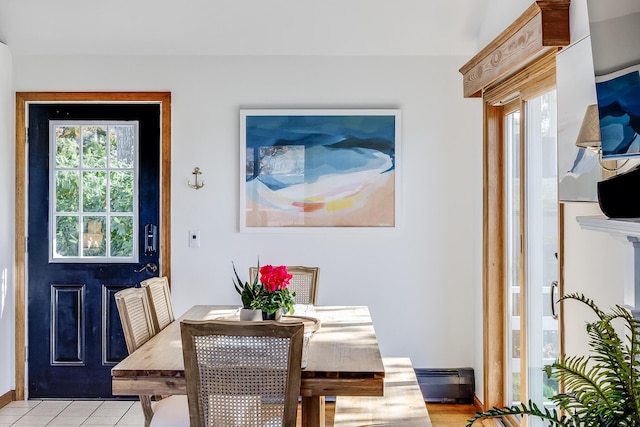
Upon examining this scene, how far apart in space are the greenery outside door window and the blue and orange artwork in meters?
3.37

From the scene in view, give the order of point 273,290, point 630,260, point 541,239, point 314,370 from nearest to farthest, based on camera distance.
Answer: point 630,260
point 314,370
point 273,290
point 541,239

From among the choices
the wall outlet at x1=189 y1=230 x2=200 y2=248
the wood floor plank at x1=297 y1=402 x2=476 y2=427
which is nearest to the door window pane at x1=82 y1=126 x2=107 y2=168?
the wall outlet at x1=189 y1=230 x2=200 y2=248

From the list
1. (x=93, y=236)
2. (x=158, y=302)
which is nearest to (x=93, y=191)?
(x=93, y=236)

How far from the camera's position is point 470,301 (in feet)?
13.8

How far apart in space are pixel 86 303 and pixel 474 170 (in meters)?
2.91

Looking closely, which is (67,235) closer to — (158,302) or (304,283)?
(158,302)

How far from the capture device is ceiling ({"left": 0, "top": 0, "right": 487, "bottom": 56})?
3.88 metres

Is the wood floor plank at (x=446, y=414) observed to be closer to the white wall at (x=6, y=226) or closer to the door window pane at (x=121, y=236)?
the door window pane at (x=121, y=236)

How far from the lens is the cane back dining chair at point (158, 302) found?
3.09m

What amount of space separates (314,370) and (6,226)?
2.92 m

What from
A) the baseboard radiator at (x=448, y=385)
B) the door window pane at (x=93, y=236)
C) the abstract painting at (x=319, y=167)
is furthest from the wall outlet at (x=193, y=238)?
the baseboard radiator at (x=448, y=385)

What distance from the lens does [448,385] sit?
4180mm

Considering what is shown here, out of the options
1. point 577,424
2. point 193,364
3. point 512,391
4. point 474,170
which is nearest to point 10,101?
point 193,364

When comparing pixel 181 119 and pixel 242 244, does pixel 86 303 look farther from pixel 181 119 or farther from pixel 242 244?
pixel 181 119
